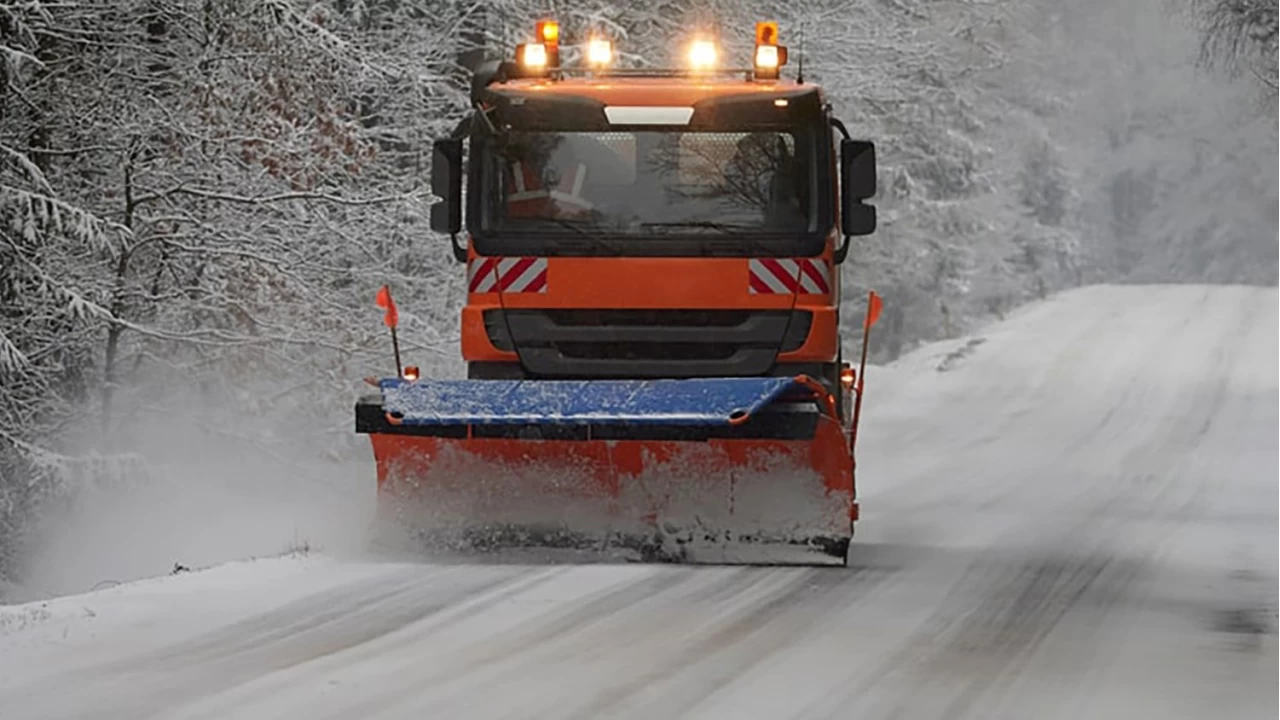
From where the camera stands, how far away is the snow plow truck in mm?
8586

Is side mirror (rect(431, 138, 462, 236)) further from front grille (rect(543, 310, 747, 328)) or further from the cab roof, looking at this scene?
front grille (rect(543, 310, 747, 328))

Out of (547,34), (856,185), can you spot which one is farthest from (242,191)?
(856,185)

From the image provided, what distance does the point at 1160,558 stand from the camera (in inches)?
385

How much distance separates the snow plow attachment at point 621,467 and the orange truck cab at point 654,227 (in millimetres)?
517

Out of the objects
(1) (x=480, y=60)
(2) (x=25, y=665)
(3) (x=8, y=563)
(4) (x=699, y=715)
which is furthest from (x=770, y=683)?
(3) (x=8, y=563)

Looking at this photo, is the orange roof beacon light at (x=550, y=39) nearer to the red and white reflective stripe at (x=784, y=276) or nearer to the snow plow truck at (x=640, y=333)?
the snow plow truck at (x=640, y=333)

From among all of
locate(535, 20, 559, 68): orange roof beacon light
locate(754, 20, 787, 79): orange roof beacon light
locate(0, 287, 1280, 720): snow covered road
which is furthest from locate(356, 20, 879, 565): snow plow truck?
locate(535, 20, 559, 68): orange roof beacon light

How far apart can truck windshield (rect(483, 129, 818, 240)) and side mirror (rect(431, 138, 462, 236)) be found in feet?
0.56

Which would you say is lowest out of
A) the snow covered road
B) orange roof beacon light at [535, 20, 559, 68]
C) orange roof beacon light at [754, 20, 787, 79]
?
the snow covered road

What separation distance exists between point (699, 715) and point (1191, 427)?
1464 cm

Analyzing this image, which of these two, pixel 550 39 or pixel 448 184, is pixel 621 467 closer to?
pixel 448 184

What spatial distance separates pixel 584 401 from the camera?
28.1 ft

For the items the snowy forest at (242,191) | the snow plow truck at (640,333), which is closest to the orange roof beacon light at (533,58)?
the snow plow truck at (640,333)

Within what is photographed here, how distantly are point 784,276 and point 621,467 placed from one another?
4.18 ft
